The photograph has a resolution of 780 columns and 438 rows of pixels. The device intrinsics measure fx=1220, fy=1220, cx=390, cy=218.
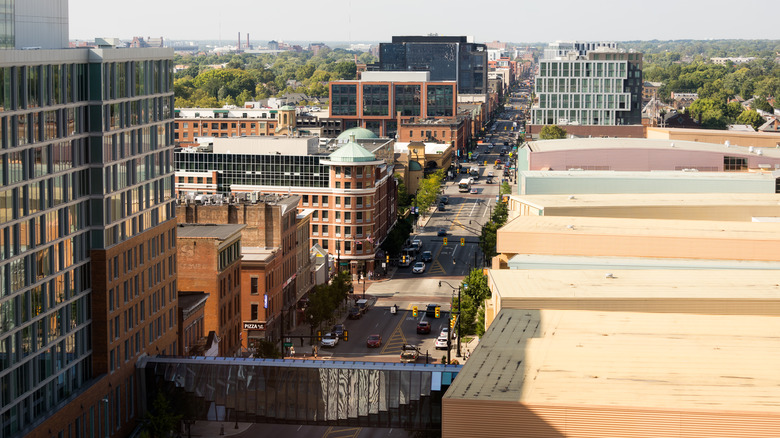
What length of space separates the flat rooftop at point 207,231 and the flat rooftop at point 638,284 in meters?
22.4

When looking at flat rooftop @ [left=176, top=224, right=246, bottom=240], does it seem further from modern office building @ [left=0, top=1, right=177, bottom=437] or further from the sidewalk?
the sidewalk

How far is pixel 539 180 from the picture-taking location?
134500 mm

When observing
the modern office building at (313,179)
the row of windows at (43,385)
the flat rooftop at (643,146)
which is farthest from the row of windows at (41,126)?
the flat rooftop at (643,146)

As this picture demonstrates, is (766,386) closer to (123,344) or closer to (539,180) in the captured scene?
(123,344)

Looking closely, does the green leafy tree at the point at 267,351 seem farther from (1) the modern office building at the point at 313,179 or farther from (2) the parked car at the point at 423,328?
(1) the modern office building at the point at 313,179

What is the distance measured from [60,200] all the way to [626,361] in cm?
3138

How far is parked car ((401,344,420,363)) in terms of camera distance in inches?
4163

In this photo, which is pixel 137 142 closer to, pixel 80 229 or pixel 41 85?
pixel 80 229

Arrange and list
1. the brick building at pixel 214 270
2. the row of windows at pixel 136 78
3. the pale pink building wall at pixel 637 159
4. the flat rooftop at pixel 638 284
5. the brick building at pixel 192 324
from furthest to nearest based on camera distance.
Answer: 1. the pale pink building wall at pixel 637 159
2. the brick building at pixel 214 270
3. the brick building at pixel 192 324
4. the flat rooftop at pixel 638 284
5. the row of windows at pixel 136 78

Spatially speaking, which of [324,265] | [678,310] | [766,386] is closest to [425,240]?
[324,265]

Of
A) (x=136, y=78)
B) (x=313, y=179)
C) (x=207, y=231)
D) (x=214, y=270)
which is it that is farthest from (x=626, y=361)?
(x=313, y=179)

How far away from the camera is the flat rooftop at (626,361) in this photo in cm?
5516

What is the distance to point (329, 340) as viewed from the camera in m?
113

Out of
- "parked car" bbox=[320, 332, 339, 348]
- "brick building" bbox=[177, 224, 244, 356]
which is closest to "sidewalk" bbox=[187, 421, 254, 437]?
"brick building" bbox=[177, 224, 244, 356]
